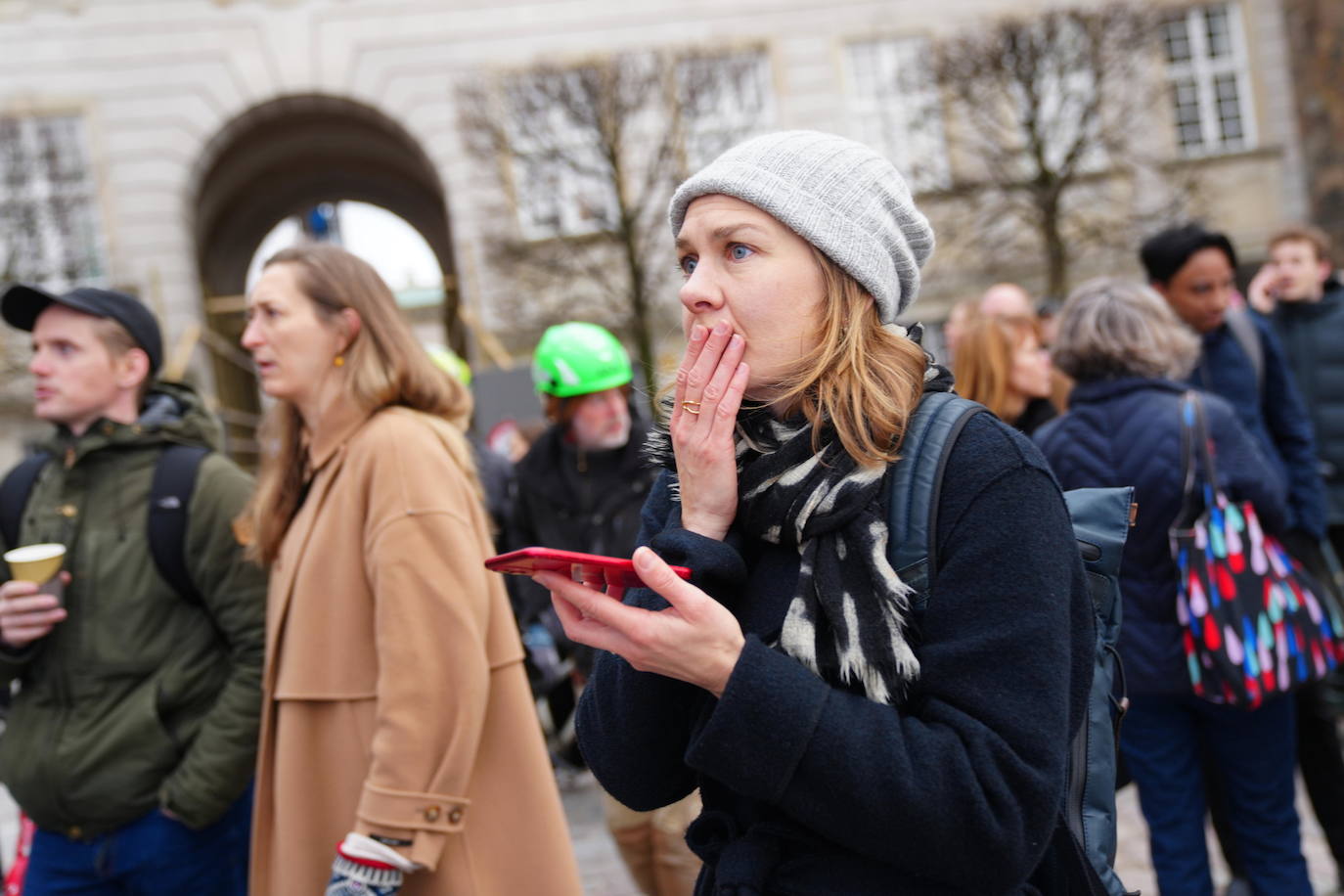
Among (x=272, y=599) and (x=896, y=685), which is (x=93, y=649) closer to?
(x=272, y=599)

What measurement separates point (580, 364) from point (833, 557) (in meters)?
2.90

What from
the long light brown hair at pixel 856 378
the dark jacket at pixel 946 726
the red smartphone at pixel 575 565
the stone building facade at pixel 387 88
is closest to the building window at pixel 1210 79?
the stone building facade at pixel 387 88

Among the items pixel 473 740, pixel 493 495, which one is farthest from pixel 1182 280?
pixel 473 740

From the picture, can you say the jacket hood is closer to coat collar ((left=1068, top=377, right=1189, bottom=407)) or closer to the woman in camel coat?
the woman in camel coat

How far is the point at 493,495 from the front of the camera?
5.27 meters

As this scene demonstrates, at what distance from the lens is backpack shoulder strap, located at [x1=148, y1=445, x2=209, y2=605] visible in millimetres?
2861

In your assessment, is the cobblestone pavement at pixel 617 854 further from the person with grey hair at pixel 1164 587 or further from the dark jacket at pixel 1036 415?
the dark jacket at pixel 1036 415

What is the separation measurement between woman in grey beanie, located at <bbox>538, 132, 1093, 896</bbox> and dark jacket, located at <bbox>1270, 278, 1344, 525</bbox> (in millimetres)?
4153

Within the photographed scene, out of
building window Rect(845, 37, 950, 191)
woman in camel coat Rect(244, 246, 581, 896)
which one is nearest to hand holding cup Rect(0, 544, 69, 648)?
woman in camel coat Rect(244, 246, 581, 896)

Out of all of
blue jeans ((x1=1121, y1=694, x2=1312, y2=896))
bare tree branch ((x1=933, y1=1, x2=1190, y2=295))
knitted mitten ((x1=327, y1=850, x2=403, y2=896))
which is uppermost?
bare tree branch ((x1=933, y1=1, x2=1190, y2=295))

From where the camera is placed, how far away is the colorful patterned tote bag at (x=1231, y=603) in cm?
311

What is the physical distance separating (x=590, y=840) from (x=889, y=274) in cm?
428

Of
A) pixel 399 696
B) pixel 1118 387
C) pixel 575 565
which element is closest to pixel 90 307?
pixel 399 696

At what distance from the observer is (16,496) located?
10.1ft
